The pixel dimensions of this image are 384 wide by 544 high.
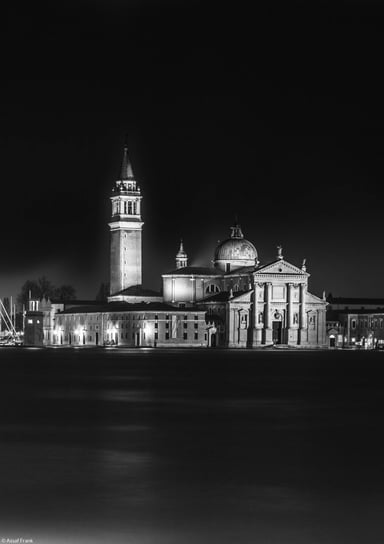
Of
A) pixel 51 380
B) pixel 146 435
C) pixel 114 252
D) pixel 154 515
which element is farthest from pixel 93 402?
pixel 114 252

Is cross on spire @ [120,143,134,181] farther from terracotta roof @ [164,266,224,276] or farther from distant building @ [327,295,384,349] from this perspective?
distant building @ [327,295,384,349]

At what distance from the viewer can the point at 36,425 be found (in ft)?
107

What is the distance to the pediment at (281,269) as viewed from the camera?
140 m

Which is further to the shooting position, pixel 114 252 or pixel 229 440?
pixel 114 252

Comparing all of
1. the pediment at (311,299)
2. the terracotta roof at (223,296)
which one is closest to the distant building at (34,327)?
the terracotta roof at (223,296)

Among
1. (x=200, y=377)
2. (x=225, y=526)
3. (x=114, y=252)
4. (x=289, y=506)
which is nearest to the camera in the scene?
(x=225, y=526)

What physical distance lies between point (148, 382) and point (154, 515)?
40300 mm

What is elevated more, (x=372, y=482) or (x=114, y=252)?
(x=114, y=252)

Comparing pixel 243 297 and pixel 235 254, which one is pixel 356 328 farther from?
pixel 243 297

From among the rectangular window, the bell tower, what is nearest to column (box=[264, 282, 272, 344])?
the rectangular window

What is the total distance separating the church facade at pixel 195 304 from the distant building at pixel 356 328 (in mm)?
6618

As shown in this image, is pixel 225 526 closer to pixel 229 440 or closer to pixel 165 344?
pixel 229 440

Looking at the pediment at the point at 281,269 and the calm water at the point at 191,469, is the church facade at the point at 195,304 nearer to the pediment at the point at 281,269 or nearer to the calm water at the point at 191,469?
the pediment at the point at 281,269

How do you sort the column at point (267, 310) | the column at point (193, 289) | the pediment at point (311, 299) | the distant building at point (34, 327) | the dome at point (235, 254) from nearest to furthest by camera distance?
1. the column at point (267, 310)
2. the pediment at point (311, 299)
3. the column at point (193, 289)
4. the dome at point (235, 254)
5. the distant building at point (34, 327)
